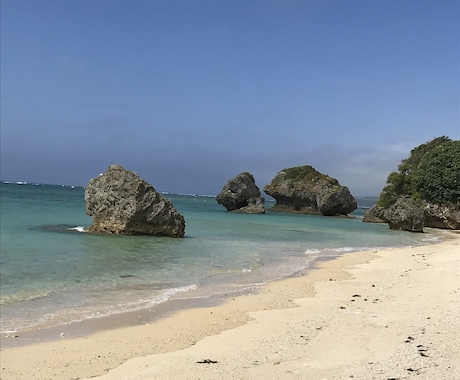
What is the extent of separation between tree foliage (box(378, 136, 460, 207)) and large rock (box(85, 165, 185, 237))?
3041 centimetres

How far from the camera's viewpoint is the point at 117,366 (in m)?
Answer: 5.29

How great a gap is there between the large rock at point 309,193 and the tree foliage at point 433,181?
1129 cm

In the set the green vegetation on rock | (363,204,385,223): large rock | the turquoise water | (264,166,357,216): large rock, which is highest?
the green vegetation on rock

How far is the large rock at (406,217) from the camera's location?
115 ft

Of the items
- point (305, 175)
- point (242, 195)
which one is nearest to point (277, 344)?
point (242, 195)

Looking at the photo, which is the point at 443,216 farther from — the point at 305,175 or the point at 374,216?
the point at 305,175

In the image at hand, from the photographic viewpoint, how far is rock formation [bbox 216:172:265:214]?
2410 inches

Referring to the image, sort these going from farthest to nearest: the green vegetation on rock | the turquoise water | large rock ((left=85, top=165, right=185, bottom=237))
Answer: the green vegetation on rock
large rock ((left=85, top=165, right=185, bottom=237))
the turquoise water

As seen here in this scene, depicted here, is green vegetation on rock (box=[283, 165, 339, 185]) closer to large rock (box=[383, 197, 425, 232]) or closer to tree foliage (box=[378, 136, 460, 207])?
tree foliage (box=[378, 136, 460, 207])

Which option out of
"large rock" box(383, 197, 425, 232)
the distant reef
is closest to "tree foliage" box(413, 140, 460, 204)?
the distant reef

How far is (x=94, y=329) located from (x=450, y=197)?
139ft

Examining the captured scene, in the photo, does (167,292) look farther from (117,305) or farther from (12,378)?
(12,378)

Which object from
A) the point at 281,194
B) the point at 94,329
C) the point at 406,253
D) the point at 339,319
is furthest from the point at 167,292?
the point at 281,194

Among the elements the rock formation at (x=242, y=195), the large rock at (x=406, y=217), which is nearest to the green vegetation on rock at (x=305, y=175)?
the rock formation at (x=242, y=195)
